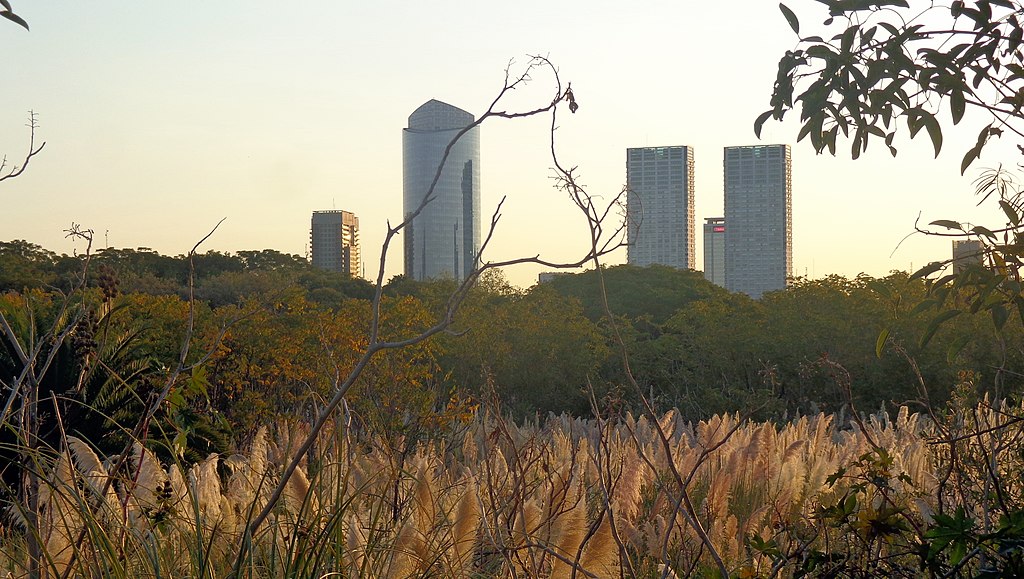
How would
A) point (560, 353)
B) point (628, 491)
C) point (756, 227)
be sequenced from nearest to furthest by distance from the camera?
point (628, 491)
point (560, 353)
point (756, 227)

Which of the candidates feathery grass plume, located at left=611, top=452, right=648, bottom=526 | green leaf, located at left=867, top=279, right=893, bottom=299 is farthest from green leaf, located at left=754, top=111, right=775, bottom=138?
feathery grass plume, located at left=611, top=452, right=648, bottom=526

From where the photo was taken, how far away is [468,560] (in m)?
2.38

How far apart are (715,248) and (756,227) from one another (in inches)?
174

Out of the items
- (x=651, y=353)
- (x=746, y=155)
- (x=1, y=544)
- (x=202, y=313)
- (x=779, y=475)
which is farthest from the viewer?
(x=746, y=155)

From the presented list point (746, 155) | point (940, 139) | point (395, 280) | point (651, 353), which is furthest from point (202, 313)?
point (746, 155)

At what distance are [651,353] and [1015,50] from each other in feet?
39.0

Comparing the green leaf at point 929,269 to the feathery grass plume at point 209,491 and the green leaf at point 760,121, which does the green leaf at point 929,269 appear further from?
the feathery grass plume at point 209,491

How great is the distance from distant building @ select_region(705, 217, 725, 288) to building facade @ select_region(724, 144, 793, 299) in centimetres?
148

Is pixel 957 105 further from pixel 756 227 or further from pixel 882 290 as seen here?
pixel 756 227

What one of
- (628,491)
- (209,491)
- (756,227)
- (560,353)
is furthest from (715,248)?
(209,491)

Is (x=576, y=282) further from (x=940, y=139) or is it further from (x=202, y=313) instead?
(x=940, y=139)

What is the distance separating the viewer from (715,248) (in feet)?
209

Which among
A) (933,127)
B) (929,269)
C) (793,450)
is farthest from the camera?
(793,450)

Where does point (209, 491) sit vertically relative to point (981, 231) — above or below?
below
